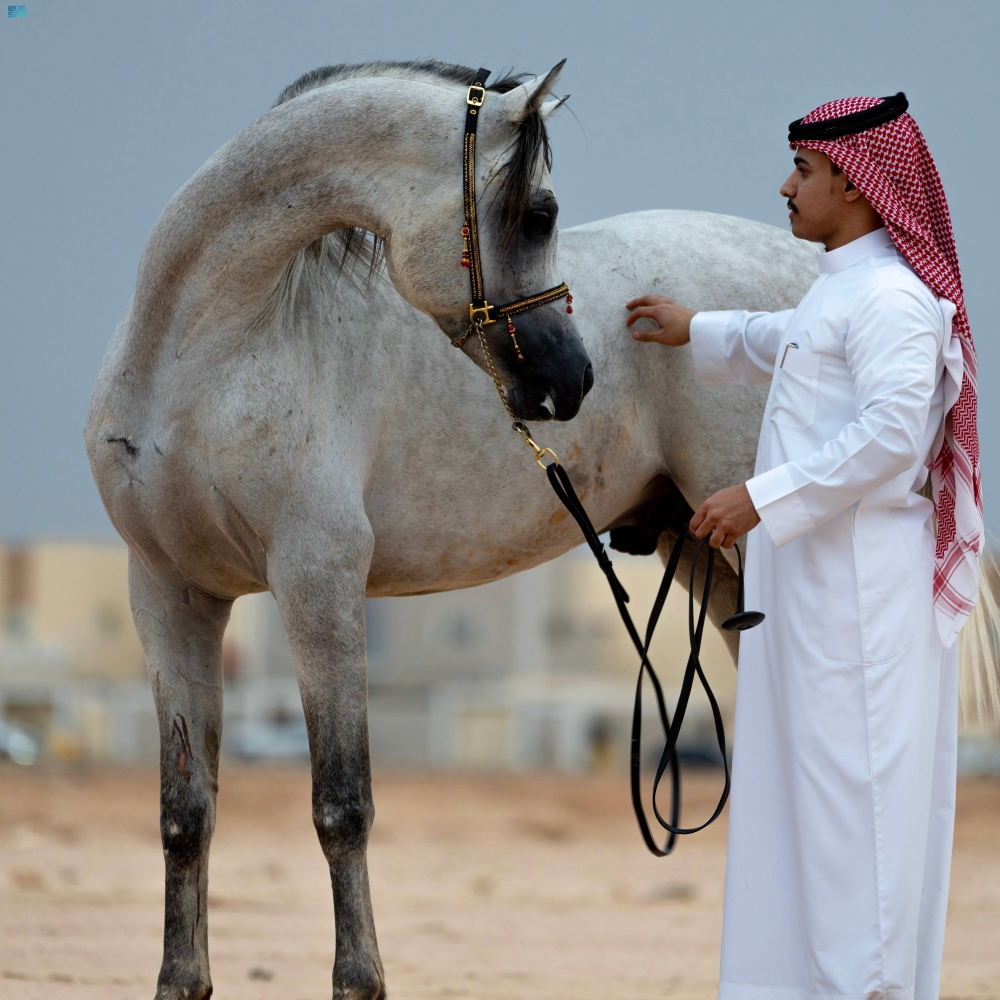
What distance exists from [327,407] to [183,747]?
1005 mm

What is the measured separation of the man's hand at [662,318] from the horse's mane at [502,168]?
64cm

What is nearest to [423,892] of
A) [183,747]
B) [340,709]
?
[183,747]

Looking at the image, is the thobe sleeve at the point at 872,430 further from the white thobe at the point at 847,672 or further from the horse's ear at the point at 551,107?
the horse's ear at the point at 551,107

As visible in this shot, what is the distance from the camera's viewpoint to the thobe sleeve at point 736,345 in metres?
3.34

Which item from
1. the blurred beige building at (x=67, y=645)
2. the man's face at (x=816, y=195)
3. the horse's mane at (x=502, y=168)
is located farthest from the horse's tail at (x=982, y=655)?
the blurred beige building at (x=67, y=645)

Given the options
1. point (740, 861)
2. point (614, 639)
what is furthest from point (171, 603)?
point (614, 639)

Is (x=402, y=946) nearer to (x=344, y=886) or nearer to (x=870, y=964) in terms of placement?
(x=344, y=886)

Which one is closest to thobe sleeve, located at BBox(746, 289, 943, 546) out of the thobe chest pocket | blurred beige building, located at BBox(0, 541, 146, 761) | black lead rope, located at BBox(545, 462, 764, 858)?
the thobe chest pocket

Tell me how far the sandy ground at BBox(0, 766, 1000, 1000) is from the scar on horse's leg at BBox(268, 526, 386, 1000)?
1488 mm

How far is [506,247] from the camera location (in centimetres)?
299

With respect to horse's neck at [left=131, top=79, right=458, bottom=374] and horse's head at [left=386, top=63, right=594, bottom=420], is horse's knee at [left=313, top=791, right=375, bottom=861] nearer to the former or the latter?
horse's head at [left=386, top=63, right=594, bottom=420]

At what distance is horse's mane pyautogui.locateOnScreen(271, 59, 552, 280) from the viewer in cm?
296

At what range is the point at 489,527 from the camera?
3506 millimetres

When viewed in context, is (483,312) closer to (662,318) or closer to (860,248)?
(662,318)
